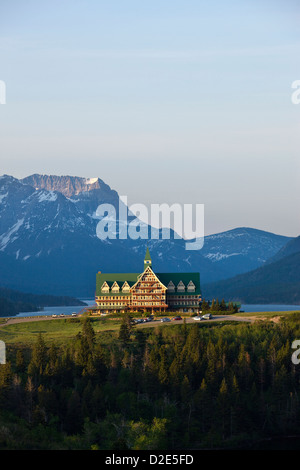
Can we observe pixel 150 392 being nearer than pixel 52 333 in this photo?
Yes

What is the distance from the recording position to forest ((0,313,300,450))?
138m

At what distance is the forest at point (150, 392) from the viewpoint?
452ft

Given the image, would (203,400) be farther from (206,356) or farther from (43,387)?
(43,387)

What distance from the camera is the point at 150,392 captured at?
15425cm

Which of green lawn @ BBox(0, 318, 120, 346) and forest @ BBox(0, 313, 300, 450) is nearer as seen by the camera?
forest @ BBox(0, 313, 300, 450)

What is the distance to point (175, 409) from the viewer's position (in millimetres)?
148375

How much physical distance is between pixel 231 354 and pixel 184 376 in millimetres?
15915

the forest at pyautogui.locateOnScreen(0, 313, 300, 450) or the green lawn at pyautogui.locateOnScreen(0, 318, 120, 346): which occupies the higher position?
the green lawn at pyautogui.locateOnScreen(0, 318, 120, 346)

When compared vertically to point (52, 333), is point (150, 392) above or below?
below

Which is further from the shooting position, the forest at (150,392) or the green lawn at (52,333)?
the green lawn at (52,333)

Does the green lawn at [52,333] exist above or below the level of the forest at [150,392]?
above
